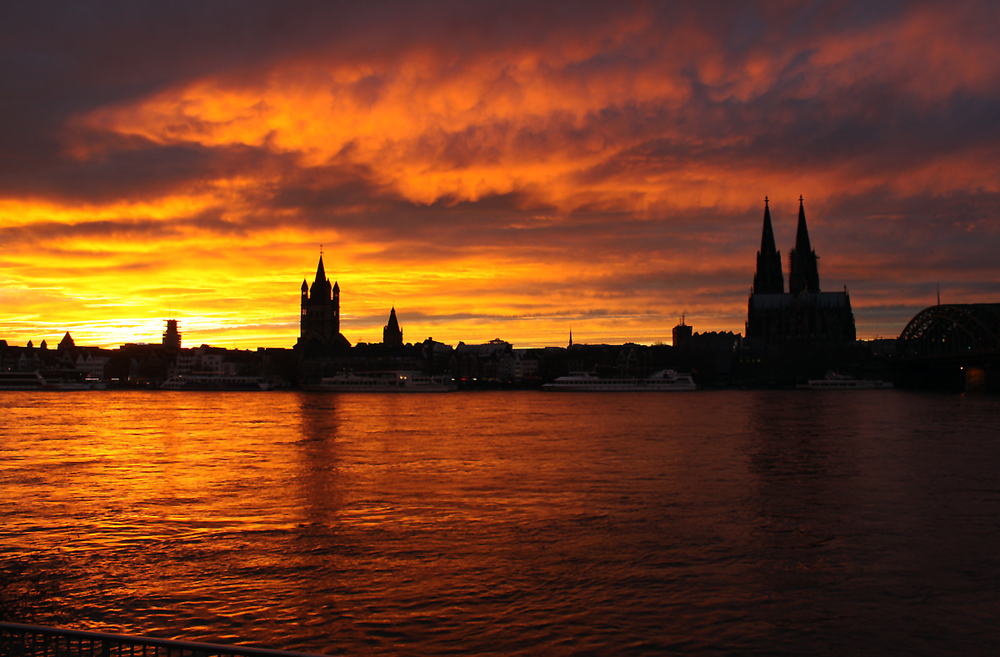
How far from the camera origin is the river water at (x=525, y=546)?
38.4 ft

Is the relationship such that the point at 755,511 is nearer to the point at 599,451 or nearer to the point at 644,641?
the point at 644,641

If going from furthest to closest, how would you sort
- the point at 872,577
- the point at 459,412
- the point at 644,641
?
the point at 459,412
the point at 872,577
the point at 644,641

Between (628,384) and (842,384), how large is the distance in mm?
42323

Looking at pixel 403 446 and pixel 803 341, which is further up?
pixel 803 341

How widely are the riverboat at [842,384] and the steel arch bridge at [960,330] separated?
10310mm

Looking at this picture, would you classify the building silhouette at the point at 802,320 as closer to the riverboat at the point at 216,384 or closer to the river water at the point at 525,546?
the riverboat at the point at 216,384

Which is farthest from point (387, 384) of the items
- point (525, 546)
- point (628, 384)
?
point (525, 546)

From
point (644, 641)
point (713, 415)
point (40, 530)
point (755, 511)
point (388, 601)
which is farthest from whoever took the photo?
point (713, 415)

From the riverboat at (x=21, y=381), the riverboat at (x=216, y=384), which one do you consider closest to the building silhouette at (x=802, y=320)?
the riverboat at (x=216, y=384)

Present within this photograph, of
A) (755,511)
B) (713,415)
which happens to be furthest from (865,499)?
(713,415)

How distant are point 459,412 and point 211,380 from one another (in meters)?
100

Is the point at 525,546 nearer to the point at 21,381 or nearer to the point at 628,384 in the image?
the point at 628,384

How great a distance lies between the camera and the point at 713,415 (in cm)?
6334

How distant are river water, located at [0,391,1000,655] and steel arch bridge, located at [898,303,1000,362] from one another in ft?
281
